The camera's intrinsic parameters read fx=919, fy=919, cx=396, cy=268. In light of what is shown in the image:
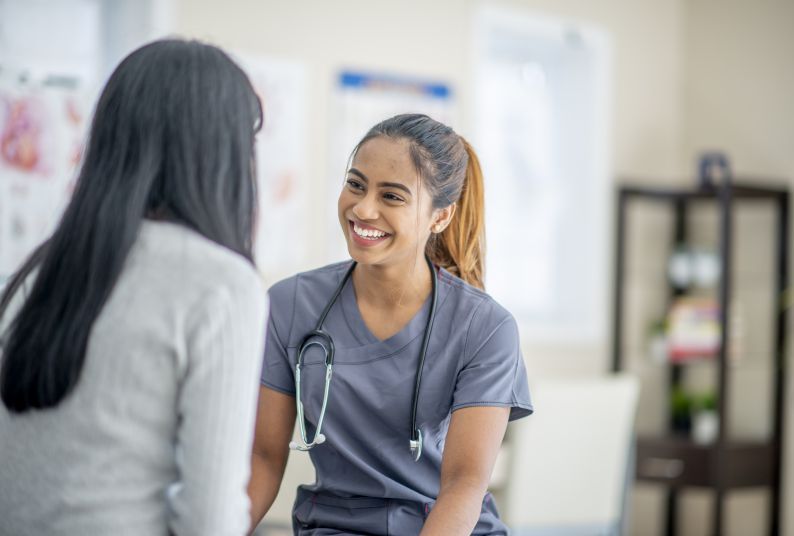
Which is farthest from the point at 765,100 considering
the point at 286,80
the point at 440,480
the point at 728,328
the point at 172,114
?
the point at 172,114

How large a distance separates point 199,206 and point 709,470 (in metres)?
3.17

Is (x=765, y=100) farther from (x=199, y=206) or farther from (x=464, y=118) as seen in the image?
(x=199, y=206)

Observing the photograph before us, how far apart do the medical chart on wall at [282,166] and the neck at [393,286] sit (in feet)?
6.25

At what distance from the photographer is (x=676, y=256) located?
4.14 m

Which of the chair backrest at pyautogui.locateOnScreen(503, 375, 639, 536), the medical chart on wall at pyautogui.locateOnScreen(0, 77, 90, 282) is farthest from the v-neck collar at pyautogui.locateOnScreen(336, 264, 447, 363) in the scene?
the medical chart on wall at pyautogui.locateOnScreen(0, 77, 90, 282)

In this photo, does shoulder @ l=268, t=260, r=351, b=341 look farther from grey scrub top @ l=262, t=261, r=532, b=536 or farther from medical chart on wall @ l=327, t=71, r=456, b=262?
medical chart on wall @ l=327, t=71, r=456, b=262

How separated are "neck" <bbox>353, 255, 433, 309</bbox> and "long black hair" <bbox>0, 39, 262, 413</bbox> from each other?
0.41m

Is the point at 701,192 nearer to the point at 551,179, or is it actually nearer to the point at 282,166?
the point at 551,179

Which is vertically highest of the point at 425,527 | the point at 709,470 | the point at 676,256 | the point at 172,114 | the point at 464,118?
the point at 464,118

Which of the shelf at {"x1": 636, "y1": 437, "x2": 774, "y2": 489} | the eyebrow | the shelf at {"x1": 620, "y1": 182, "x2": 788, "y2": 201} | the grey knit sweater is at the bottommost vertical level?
the shelf at {"x1": 636, "y1": 437, "x2": 774, "y2": 489}

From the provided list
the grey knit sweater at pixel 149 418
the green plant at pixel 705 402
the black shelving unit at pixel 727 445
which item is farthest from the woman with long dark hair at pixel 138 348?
the green plant at pixel 705 402

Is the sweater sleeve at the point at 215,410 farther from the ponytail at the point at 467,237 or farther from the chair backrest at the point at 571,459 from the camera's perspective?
the chair backrest at the point at 571,459

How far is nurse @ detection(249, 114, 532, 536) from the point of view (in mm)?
1423

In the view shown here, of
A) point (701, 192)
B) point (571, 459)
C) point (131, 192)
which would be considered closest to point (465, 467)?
point (131, 192)
